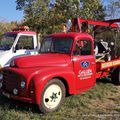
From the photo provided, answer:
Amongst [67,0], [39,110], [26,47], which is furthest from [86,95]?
[67,0]

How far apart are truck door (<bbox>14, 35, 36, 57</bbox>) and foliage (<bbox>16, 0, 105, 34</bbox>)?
14.8 meters

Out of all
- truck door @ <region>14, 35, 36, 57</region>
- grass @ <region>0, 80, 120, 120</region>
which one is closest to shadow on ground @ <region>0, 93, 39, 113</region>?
grass @ <region>0, 80, 120, 120</region>

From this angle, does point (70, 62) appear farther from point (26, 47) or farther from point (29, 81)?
point (26, 47)

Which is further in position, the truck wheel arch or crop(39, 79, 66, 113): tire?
crop(39, 79, 66, 113): tire

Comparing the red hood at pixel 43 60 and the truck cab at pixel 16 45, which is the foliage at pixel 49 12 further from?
the red hood at pixel 43 60

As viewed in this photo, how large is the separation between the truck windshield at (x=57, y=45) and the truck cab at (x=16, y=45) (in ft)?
7.83

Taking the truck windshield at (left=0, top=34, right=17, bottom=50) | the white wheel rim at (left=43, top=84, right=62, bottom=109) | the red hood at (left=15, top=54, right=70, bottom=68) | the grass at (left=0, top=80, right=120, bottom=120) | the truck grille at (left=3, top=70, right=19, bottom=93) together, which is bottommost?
the grass at (left=0, top=80, right=120, bottom=120)

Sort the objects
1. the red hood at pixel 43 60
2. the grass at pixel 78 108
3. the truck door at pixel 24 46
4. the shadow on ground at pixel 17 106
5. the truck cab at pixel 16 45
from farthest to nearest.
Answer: the truck door at pixel 24 46 < the truck cab at pixel 16 45 < the red hood at pixel 43 60 < the shadow on ground at pixel 17 106 < the grass at pixel 78 108

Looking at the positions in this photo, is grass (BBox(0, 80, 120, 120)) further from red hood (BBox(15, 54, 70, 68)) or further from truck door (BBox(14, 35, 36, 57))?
truck door (BBox(14, 35, 36, 57))

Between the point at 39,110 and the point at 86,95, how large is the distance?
7.72ft

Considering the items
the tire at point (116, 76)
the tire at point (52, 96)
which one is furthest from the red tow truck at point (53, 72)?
the tire at point (116, 76)

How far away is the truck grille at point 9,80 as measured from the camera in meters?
8.56

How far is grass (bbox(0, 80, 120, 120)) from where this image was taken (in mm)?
8117

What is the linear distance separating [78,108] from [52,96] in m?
0.87
